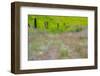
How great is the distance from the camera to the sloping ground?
6.37 ft

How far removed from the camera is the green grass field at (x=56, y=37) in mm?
1938

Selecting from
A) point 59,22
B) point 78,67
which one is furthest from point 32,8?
A: point 78,67

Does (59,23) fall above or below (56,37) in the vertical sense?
above

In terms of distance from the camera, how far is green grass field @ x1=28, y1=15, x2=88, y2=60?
6.36 feet

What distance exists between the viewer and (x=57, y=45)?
2025mm

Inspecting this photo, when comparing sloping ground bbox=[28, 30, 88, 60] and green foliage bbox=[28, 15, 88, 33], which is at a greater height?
green foliage bbox=[28, 15, 88, 33]

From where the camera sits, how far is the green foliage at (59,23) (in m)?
1.95

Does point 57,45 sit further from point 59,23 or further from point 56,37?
point 59,23

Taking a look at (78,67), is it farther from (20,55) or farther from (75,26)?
(20,55)

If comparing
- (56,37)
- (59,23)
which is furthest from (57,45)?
(59,23)

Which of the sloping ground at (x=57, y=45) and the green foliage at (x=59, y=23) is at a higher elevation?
the green foliage at (x=59, y=23)

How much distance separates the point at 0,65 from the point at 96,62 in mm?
862

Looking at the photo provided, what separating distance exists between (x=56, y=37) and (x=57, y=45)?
68mm

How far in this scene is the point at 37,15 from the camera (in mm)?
1935
